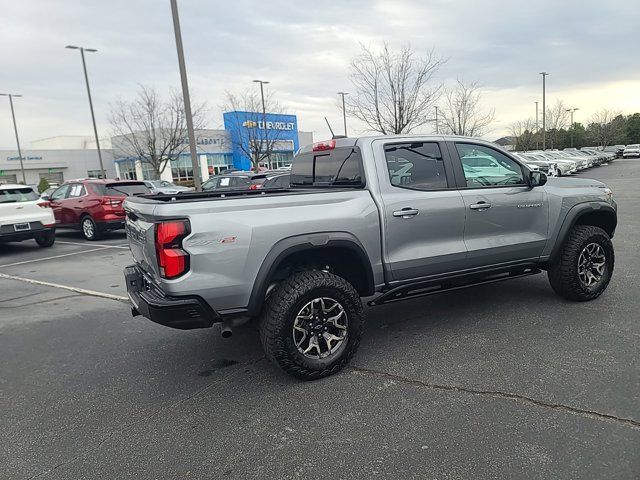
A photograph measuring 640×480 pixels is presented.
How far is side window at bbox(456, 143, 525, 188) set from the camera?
4.48 metres

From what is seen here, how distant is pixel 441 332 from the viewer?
4383 mm

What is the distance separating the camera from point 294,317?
3.46 meters

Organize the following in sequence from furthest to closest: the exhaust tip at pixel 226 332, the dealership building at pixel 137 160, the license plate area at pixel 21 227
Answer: the dealership building at pixel 137 160 < the license plate area at pixel 21 227 < the exhaust tip at pixel 226 332

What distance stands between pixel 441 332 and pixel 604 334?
4.57ft

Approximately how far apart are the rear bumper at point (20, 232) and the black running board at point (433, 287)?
9.59 meters

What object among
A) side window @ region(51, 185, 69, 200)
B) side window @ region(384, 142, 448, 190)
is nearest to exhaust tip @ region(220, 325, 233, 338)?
side window @ region(384, 142, 448, 190)

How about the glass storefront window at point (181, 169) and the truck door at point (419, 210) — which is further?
the glass storefront window at point (181, 169)

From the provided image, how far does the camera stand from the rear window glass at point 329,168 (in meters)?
4.12

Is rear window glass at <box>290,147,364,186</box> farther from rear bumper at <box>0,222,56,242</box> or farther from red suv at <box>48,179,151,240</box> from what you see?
red suv at <box>48,179,151,240</box>

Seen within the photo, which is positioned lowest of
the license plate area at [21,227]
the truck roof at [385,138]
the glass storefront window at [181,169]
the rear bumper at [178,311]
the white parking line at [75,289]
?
the white parking line at [75,289]

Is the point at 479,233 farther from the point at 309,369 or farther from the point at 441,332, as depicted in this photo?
the point at 309,369

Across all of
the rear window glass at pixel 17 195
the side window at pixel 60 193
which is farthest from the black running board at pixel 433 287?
the side window at pixel 60 193

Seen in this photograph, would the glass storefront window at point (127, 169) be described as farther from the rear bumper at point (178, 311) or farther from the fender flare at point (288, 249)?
the fender flare at point (288, 249)

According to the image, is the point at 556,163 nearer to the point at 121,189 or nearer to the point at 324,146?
the point at 121,189
